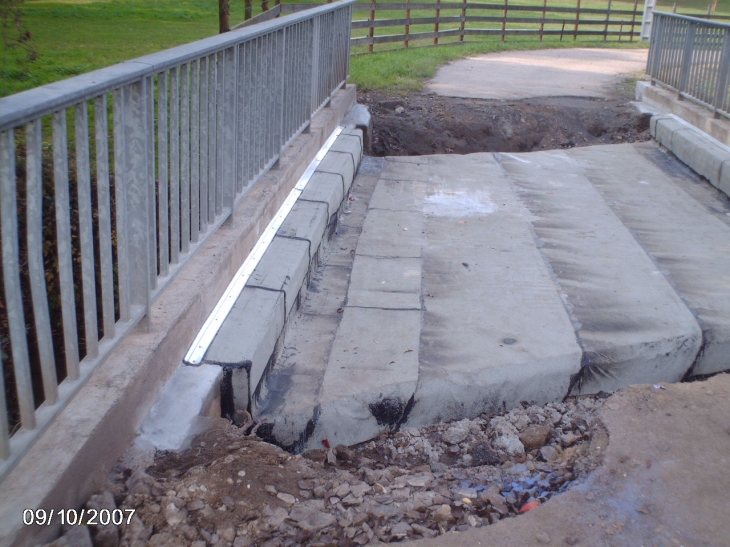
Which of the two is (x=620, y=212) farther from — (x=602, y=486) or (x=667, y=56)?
(x=667, y=56)

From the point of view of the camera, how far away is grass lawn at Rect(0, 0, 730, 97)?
30.3 feet

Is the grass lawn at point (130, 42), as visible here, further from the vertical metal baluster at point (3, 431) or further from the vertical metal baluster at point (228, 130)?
the vertical metal baluster at point (3, 431)

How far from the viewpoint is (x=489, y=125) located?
9.30 m

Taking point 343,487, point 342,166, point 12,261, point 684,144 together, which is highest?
point 12,261

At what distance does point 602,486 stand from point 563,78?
1136 centimetres

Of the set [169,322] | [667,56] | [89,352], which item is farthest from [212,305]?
[667,56]

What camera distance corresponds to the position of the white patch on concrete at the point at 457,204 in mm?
5793

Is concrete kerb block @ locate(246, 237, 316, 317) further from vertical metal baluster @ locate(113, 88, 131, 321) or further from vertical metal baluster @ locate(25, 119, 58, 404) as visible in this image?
vertical metal baluster @ locate(25, 119, 58, 404)

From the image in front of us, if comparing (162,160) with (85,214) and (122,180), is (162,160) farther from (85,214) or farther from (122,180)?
(85,214)

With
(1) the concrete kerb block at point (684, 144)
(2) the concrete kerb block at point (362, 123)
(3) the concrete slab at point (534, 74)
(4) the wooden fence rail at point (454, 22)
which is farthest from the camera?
(4) the wooden fence rail at point (454, 22)

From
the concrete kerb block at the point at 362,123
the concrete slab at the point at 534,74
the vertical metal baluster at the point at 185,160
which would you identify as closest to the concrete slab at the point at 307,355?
the vertical metal baluster at the point at 185,160

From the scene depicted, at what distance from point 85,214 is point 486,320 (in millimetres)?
2348

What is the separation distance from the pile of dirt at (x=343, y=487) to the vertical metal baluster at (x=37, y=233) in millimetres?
511

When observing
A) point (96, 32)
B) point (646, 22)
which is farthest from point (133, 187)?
point (646, 22)
